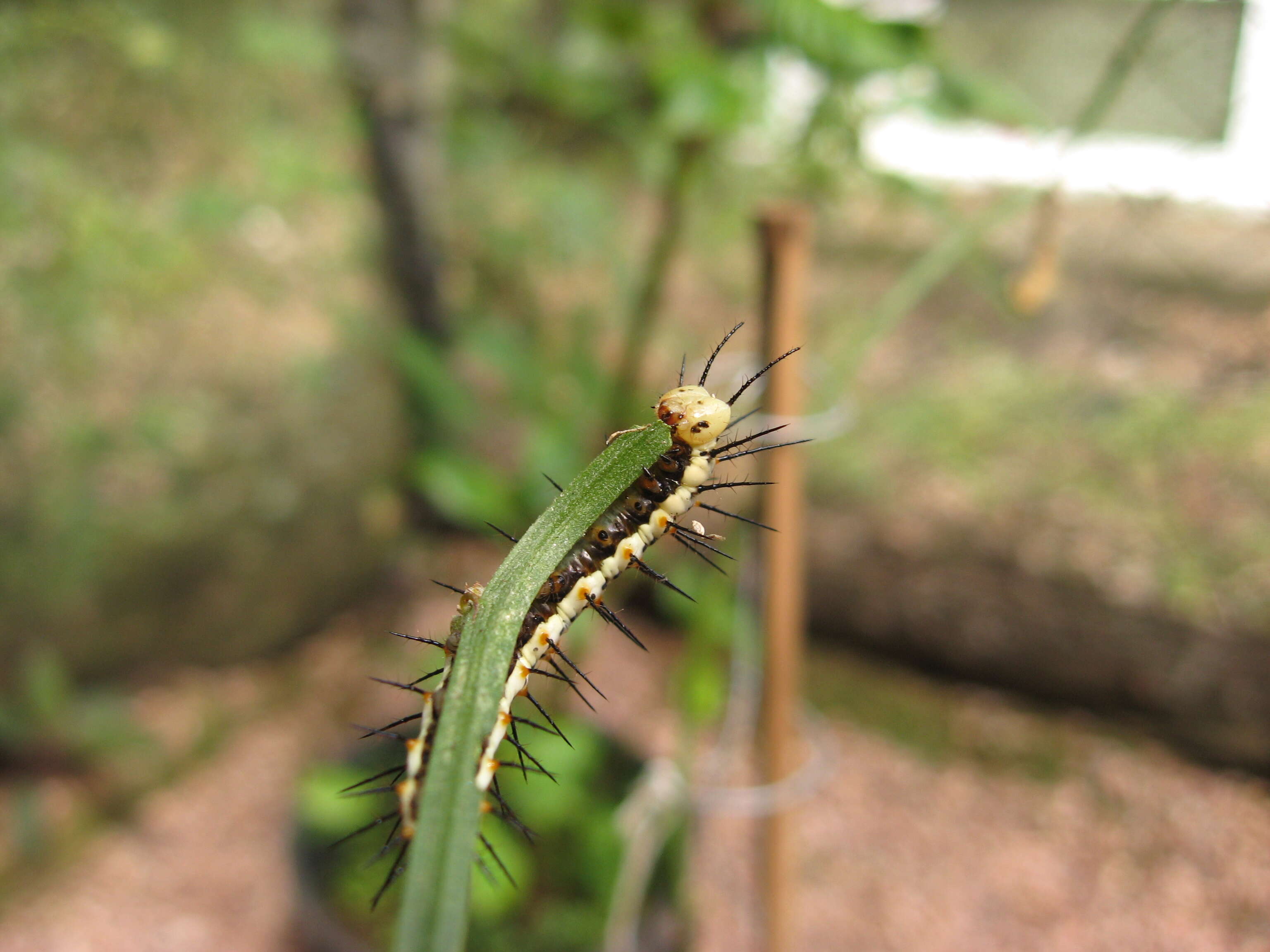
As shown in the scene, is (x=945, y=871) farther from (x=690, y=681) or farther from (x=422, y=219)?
(x=422, y=219)

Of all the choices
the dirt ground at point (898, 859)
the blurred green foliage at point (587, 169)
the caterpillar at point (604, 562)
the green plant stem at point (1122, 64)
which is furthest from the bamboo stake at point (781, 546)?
the dirt ground at point (898, 859)

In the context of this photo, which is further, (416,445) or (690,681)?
(416,445)

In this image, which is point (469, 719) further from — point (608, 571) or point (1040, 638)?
point (1040, 638)

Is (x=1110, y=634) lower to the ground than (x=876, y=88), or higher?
lower

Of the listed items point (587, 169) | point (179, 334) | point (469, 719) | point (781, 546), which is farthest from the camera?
point (587, 169)

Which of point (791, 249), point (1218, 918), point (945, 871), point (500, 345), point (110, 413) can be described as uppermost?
point (110, 413)

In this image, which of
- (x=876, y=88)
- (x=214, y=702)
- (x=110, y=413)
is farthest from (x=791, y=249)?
(x=214, y=702)

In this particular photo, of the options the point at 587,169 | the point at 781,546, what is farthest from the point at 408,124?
the point at 781,546
